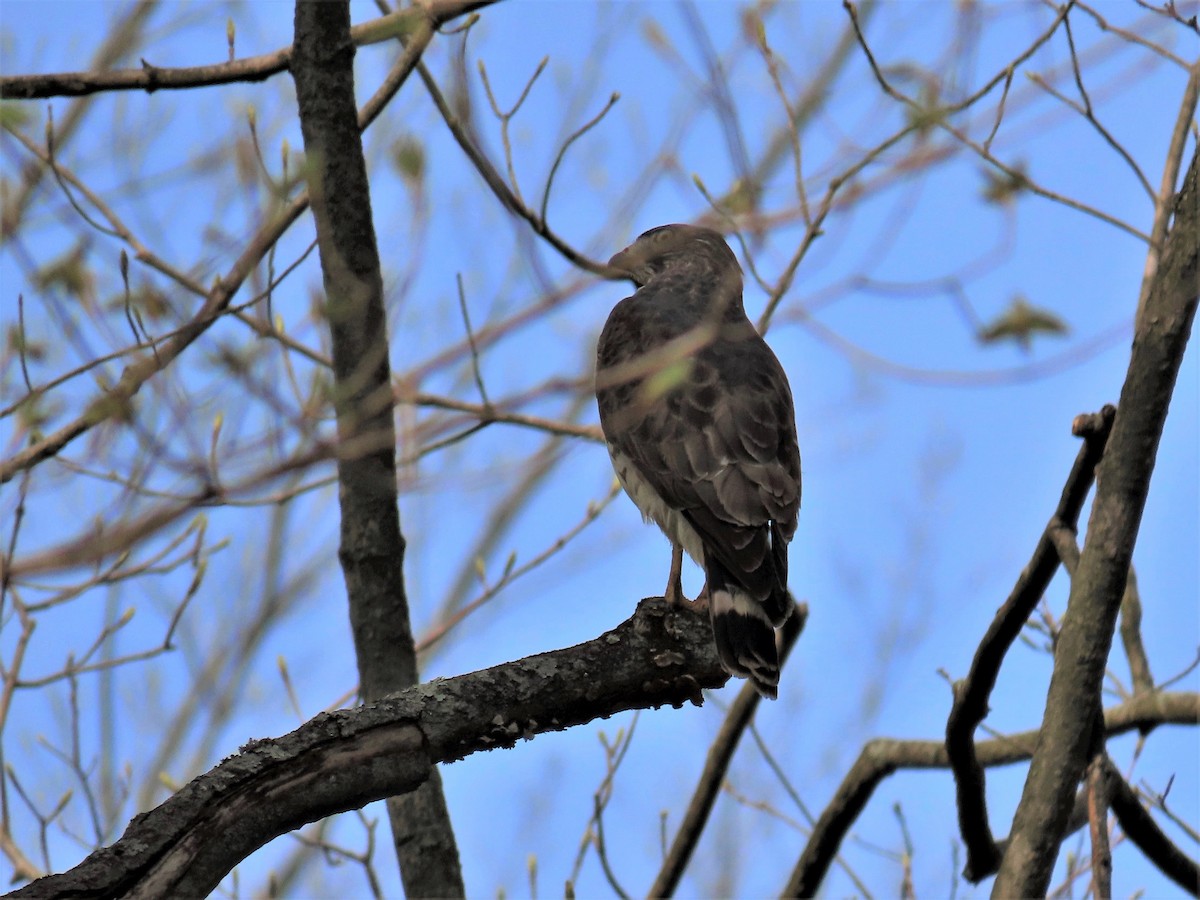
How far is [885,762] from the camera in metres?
5.11

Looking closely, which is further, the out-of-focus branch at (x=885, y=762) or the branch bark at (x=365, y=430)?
the out-of-focus branch at (x=885, y=762)

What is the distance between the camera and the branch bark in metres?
4.66

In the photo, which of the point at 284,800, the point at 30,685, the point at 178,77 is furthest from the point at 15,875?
the point at 178,77

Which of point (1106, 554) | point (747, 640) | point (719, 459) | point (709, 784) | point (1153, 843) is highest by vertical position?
point (719, 459)

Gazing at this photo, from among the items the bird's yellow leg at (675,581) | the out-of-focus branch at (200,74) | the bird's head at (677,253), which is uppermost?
the bird's head at (677,253)

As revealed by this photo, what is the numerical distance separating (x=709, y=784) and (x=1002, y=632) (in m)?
1.55

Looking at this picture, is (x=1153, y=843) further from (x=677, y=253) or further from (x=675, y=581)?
(x=677, y=253)

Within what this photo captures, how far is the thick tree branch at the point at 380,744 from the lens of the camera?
3.04 meters

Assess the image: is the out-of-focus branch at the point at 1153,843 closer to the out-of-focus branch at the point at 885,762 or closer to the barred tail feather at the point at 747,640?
the out-of-focus branch at the point at 885,762

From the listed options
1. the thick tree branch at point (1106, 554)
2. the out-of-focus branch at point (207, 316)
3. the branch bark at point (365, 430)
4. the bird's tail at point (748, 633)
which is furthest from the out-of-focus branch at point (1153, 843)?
the out-of-focus branch at point (207, 316)

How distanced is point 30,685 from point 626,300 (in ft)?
9.41

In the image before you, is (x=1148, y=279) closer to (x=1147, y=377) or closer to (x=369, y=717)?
(x=1147, y=377)

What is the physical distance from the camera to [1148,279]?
182 inches

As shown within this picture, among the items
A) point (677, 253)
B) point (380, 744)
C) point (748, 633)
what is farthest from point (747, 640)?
point (677, 253)
